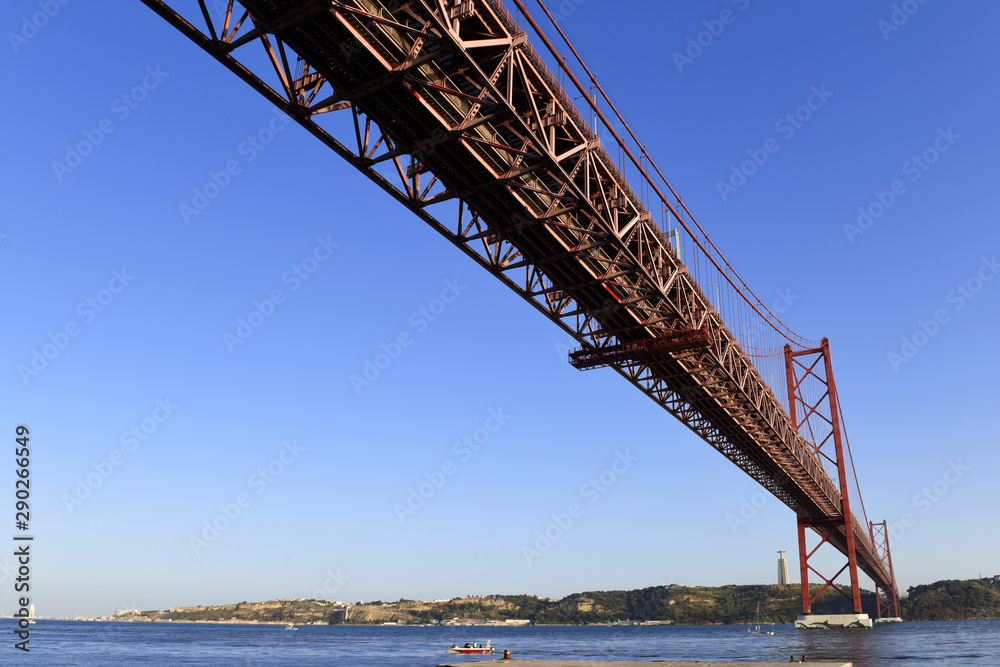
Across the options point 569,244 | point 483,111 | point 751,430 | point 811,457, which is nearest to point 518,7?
point 483,111

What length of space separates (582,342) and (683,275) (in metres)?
4.62

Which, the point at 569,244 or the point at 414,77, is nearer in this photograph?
the point at 414,77

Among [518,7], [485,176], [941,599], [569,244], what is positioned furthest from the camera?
[941,599]

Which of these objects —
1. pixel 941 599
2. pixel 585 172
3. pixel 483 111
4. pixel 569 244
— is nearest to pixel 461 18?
pixel 483 111

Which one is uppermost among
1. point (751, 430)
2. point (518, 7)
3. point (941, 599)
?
point (518, 7)

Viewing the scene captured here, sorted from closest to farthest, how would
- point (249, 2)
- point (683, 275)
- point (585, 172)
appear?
point (249, 2) → point (585, 172) → point (683, 275)

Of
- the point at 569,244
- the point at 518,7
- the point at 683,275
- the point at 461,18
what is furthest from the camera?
the point at 683,275

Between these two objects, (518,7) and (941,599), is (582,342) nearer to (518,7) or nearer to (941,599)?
(518,7)

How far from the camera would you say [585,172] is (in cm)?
1819

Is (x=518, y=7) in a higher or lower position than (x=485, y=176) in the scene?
higher

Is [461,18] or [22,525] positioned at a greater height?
[461,18]

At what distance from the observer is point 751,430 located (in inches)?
1636

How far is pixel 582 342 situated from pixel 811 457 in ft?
118

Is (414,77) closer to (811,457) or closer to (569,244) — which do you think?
(569,244)
